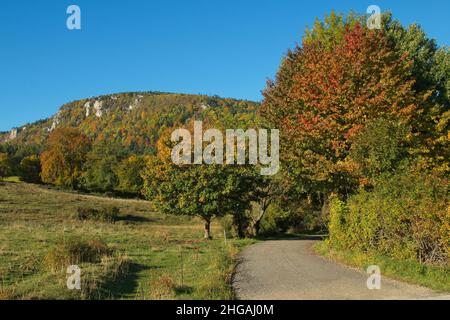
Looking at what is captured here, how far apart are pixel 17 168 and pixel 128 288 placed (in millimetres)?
99823

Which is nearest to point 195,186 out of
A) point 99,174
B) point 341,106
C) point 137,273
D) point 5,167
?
point 341,106

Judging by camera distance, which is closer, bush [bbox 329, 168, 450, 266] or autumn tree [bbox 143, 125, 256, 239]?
bush [bbox 329, 168, 450, 266]

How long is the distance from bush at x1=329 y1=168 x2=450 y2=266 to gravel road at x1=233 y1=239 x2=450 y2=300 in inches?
59.5

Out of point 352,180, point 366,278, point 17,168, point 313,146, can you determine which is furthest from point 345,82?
point 17,168

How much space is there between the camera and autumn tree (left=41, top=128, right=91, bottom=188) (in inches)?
3508

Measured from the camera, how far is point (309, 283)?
12.4 meters

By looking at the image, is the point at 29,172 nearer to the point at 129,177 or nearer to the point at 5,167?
the point at 5,167

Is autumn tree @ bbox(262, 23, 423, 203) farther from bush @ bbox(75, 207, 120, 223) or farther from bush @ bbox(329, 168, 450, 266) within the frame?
bush @ bbox(75, 207, 120, 223)

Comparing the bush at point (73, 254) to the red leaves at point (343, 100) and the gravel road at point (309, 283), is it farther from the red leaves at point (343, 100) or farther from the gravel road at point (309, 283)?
the red leaves at point (343, 100)

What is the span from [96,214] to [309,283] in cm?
4017

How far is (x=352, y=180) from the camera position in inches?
821

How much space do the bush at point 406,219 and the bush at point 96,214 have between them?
3564cm

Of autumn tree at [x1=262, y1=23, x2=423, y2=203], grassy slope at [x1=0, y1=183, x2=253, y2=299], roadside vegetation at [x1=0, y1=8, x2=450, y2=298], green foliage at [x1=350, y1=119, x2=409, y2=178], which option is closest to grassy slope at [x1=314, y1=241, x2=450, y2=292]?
roadside vegetation at [x1=0, y1=8, x2=450, y2=298]
